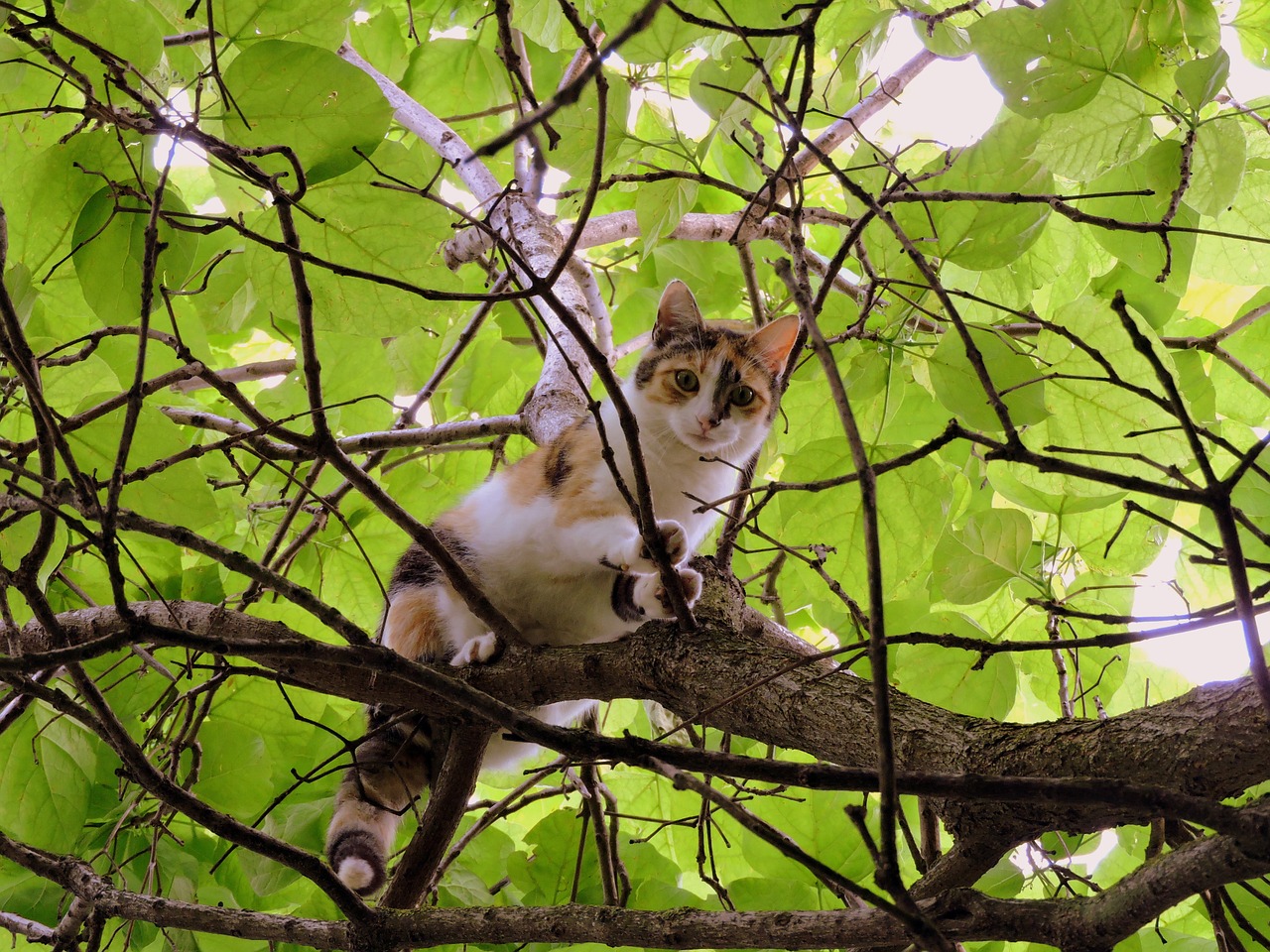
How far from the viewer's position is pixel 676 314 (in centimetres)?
315

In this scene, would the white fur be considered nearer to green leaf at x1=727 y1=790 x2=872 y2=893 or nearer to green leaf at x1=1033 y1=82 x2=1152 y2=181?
green leaf at x1=727 y1=790 x2=872 y2=893

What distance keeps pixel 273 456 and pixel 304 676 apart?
19.3 inches

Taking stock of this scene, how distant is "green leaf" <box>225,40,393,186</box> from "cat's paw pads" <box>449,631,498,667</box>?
3.58 feet

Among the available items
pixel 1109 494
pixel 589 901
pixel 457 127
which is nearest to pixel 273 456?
pixel 589 901

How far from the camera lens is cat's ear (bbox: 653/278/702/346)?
3068mm

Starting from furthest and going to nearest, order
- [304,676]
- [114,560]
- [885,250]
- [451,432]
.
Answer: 1. [451,432]
2. [885,250]
3. [304,676]
4. [114,560]

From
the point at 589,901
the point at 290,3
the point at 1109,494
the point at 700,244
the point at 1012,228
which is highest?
the point at 700,244

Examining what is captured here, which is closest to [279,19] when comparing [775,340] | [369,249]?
[369,249]

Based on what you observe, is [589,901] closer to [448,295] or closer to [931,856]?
[931,856]

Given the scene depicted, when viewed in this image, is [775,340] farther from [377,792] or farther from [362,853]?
[362,853]

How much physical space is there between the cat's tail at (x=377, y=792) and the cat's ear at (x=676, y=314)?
147 cm

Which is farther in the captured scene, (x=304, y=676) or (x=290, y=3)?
(x=304, y=676)

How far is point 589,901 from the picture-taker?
243cm

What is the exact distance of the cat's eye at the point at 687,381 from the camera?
10.0 feet
